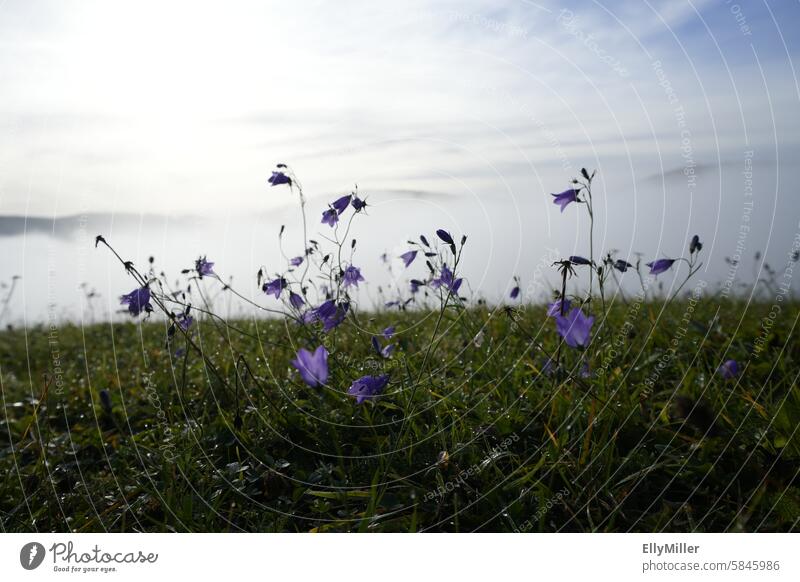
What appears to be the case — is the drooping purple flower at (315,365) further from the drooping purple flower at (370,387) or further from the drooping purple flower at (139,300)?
the drooping purple flower at (139,300)

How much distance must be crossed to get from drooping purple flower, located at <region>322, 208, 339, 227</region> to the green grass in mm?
603

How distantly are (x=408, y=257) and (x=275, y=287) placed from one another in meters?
0.68

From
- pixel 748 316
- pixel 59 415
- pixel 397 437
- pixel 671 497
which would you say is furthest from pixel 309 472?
pixel 748 316

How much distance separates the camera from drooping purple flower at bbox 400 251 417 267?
10.6 feet

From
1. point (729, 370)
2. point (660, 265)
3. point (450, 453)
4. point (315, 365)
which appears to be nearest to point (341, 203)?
point (315, 365)

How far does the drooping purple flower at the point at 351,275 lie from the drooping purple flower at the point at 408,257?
245 mm

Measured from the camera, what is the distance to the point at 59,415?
136 inches

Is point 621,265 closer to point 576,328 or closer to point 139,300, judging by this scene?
point 576,328

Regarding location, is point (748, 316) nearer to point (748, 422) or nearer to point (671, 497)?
point (748, 422)

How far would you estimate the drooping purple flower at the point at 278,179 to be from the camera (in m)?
2.83

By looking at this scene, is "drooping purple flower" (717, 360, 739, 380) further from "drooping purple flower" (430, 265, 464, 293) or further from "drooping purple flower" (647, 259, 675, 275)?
"drooping purple flower" (430, 265, 464, 293)

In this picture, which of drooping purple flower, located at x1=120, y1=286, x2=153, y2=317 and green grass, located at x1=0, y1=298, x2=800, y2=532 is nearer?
green grass, located at x1=0, y1=298, x2=800, y2=532

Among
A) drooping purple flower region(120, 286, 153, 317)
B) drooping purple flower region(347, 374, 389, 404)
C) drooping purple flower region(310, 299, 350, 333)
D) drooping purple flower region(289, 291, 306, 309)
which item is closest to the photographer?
drooping purple flower region(347, 374, 389, 404)

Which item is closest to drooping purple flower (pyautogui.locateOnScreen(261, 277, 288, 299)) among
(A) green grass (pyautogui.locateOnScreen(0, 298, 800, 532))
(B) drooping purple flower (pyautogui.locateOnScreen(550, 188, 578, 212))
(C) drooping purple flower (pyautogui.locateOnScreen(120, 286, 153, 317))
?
(A) green grass (pyautogui.locateOnScreen(0, 298, 800, 532))
